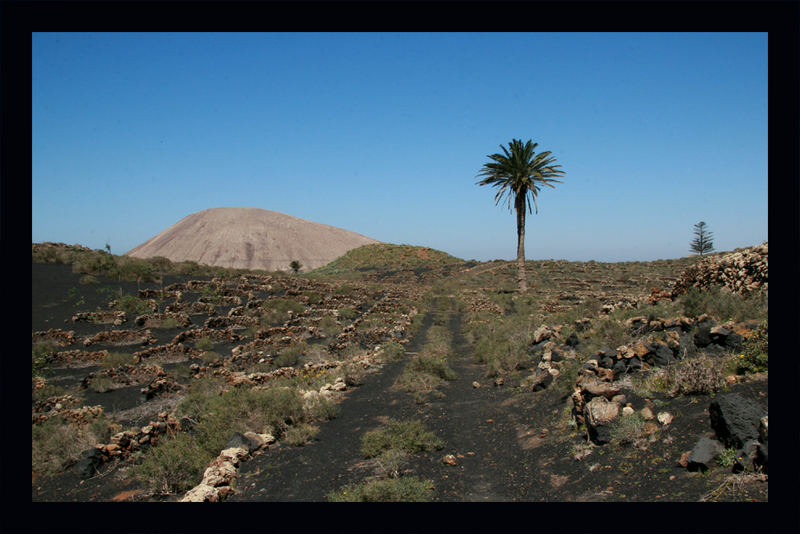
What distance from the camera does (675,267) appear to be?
155 feet

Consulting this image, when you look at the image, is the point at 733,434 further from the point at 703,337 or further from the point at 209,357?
the point at 209,357

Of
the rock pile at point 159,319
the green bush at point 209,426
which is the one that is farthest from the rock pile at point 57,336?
the green bush at point 209,426

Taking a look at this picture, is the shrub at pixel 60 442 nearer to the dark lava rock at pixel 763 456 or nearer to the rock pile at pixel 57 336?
the rock pile at pixel 57 336

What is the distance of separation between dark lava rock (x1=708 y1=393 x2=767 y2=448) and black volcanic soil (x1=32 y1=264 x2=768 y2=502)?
36 centimetres

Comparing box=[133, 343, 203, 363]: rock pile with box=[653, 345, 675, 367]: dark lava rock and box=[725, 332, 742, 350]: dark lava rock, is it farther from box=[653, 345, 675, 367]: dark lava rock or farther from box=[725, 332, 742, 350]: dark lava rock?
box=[725, 332, 742, 350]: dark lava rock

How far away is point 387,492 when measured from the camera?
5.40m

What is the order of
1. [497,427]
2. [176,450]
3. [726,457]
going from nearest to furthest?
[726,457], [176,450], [497,427]

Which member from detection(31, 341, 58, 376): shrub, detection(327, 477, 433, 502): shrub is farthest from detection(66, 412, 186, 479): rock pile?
detection(31, 341, 58, 376): shrub

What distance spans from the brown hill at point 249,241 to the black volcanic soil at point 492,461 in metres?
105

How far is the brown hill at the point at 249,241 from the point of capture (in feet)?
388

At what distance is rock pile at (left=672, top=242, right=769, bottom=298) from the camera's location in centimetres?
969
